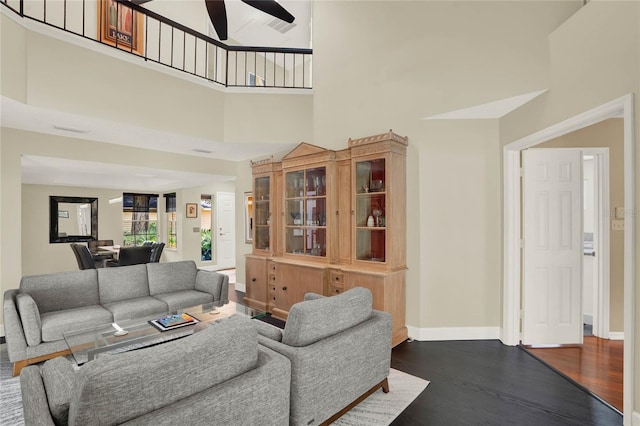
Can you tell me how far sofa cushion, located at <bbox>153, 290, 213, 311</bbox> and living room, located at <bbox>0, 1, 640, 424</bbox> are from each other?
5.92 ft

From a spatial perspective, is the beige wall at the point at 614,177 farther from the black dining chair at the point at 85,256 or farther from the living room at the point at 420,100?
the black dining chair at the point at 85,256

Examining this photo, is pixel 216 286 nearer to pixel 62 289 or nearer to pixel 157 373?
pixel 62 289

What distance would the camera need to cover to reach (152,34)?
527 centimetres

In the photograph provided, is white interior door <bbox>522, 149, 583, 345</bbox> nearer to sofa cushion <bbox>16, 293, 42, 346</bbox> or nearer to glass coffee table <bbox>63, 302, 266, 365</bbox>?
glass coffee table <bbox>63, 302, 266, 365</bbox>

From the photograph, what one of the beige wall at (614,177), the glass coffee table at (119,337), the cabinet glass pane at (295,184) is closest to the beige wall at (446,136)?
the beige wall at (614,177)

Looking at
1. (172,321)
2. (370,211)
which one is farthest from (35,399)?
(370,211)

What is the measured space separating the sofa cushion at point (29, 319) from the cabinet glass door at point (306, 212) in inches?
104

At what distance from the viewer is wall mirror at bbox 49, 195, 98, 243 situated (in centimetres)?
732

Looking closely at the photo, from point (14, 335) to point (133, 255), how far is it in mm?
2555

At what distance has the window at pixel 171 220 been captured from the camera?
8.45 meters

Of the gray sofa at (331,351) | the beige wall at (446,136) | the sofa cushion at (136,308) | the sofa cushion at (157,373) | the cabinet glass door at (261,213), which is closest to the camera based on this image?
the sofa cushion at (157,373)

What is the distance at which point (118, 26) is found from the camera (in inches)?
201

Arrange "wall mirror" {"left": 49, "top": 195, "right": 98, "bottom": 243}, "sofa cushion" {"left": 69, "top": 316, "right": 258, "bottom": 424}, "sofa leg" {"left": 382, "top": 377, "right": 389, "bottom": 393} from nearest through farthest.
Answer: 1. "sofa cushion" {"left": 69, "top": 316, "right": 258, "bottom": 424}
2. "sofa leg" {"left": 382, "top": 377, "right": 389, "bottom": 393}
3. "wall mirror" {"left": 49, "top": 195, "right": 98, "bottom": 243}

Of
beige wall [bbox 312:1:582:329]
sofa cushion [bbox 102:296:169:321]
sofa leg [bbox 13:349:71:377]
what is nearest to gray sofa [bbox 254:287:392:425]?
beige wall [bbox 312:1:582:329]
